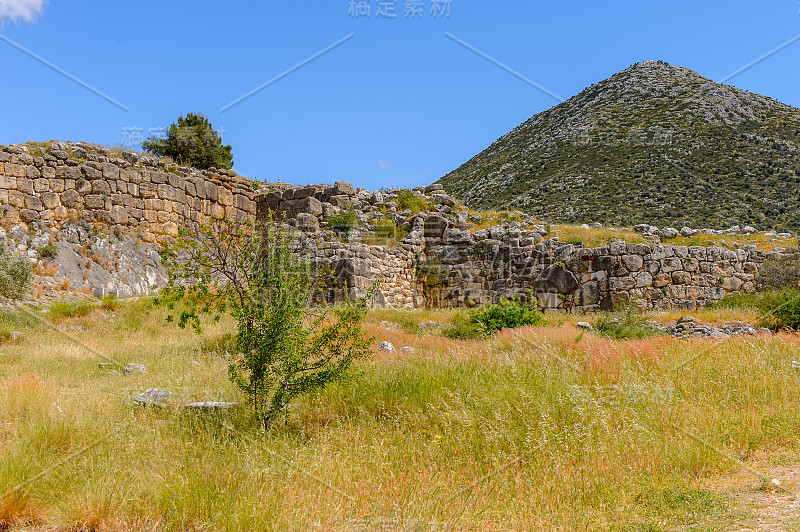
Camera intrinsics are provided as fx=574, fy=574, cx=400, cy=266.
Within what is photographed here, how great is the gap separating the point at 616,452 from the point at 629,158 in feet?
121

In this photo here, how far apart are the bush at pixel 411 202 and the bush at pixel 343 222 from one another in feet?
6.29

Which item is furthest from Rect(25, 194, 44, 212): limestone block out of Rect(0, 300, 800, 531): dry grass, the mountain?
the mountain

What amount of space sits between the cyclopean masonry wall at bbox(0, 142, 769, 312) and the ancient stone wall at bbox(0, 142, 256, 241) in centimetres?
3

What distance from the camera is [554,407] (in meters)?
5.49

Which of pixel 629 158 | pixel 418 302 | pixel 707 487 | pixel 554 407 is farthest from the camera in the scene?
pixel 629 158

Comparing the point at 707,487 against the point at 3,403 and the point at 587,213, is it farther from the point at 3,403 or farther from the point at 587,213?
the point at 587,213

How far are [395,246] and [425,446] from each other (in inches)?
458

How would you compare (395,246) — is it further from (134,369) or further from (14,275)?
(134,369)

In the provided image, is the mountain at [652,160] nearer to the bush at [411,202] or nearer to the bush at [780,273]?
the bush at [780,273]

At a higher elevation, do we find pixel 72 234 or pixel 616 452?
pixel 72 234

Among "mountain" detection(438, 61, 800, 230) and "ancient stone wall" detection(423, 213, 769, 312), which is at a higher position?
"mountain" detection(438, 61, 800, 230)

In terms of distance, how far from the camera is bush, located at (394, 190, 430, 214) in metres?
18.1

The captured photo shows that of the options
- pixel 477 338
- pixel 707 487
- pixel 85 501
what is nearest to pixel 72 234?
pixel 477 338

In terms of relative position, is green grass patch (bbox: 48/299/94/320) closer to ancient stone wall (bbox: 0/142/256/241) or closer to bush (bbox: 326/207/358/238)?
ancient stone wall (bbox: 0/142/256/241)
